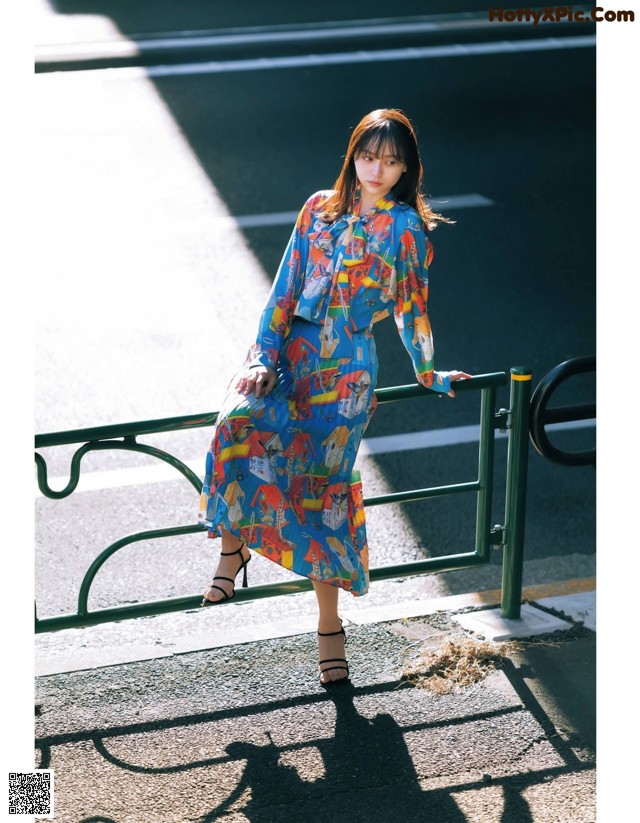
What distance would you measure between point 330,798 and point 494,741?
695 millimetres

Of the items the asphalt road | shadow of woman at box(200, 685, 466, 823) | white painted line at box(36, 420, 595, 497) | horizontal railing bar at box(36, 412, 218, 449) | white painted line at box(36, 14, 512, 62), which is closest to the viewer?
shadow of woman at box(200, 685, 466, 823)

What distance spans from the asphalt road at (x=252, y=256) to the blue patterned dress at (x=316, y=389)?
1.63 metres

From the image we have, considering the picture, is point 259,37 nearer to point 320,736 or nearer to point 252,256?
point 252,256

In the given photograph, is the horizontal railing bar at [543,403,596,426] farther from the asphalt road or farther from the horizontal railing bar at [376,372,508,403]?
the asphalt road

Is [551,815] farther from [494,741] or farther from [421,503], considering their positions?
[421,503]

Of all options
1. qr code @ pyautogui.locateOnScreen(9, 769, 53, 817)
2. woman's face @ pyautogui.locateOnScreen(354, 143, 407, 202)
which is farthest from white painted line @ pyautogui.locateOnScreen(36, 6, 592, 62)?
qr code @ pyautogui.locateOnScreen(9, 769, 53, 817)

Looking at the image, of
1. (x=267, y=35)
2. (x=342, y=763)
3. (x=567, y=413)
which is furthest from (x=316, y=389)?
(x=267, y=35)

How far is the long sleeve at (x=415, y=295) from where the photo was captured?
4.41m

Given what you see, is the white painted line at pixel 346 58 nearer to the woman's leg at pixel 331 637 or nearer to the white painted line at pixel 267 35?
the white painted line at pixel 267 35

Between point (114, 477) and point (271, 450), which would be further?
point (114, 477)

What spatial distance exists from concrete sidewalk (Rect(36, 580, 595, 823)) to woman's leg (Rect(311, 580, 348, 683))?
0.07 meters

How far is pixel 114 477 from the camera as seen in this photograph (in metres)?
7.00

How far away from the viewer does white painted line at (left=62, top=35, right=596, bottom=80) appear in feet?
45.1
